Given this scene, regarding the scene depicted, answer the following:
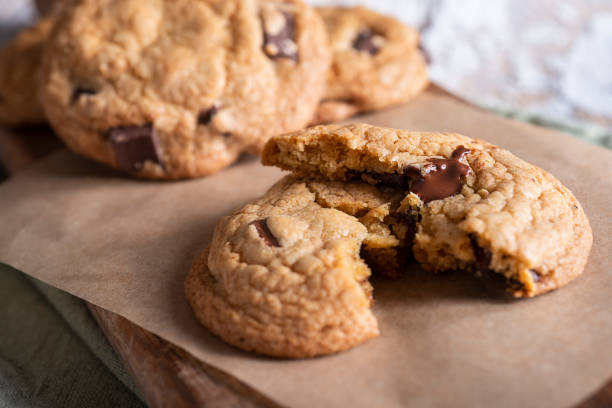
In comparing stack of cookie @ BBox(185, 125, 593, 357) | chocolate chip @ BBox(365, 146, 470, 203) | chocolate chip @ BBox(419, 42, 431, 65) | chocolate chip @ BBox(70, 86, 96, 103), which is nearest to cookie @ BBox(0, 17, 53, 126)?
chocolate chip @ BBox(70, 86, 96, 103)

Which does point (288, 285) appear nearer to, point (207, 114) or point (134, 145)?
point (207, 114)

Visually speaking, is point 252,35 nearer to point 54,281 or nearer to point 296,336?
point 54,281

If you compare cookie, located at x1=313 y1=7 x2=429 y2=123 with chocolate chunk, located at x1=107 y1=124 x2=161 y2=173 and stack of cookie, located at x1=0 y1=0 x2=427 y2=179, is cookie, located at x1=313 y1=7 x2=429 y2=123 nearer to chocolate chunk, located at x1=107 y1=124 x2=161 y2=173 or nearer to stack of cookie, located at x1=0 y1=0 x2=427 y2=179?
stack of cookie, located at x1=0 y1=0 x2=427 y2=179

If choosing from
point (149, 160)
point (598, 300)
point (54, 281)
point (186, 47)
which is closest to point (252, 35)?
point (186, 47)

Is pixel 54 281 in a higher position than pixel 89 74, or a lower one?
lower

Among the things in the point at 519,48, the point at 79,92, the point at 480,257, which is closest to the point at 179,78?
the point at 79,92
